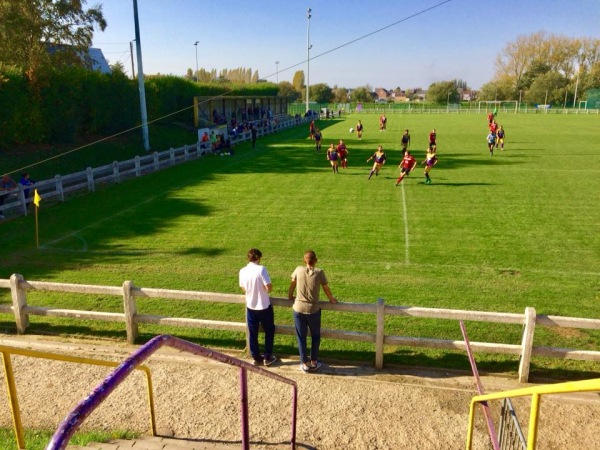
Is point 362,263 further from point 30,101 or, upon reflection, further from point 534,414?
point 30,101

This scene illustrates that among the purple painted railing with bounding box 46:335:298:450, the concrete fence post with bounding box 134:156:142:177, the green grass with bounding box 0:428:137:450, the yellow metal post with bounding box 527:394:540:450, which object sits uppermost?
the purple painted railing with bounding box 46:335:298:450

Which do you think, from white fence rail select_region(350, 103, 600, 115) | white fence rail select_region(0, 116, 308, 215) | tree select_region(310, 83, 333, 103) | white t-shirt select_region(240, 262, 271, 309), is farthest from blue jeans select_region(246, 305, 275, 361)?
tree select_region(310, 83, 333, 103)

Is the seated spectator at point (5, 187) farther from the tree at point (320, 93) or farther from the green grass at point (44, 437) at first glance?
the tree at point (320, 93)

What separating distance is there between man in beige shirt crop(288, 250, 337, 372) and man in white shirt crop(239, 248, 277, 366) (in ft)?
Answer: 1.34

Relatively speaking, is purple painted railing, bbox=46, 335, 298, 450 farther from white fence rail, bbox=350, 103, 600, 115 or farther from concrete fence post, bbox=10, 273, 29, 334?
white fence rail, bbox=350, 103, 600, 115

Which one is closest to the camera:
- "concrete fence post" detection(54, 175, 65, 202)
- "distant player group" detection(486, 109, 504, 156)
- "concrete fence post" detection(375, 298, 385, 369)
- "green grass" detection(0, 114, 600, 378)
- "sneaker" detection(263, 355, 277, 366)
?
"concrete fence post" detection(375, 298, 385, 369)

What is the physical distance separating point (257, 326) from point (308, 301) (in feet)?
2.82

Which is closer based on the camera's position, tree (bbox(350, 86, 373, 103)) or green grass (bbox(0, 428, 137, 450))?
green grass (bbox(0, 428, 137, 450))

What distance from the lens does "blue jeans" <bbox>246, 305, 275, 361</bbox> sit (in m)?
6.71

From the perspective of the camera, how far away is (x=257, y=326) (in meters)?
6.77

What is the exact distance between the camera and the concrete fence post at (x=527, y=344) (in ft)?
20.2

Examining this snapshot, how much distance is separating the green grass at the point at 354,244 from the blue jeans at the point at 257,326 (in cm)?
60

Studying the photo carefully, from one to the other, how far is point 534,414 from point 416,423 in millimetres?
3138

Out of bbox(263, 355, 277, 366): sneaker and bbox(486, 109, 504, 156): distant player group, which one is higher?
bbox(486, 109, 504, 156): distant player group
